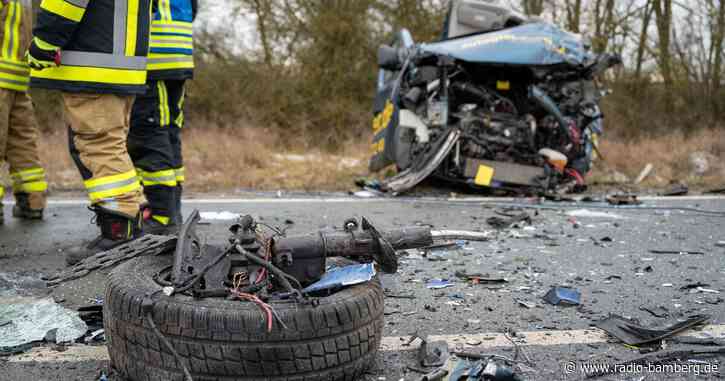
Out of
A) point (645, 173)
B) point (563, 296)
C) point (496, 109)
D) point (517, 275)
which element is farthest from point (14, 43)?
point (645, 173)

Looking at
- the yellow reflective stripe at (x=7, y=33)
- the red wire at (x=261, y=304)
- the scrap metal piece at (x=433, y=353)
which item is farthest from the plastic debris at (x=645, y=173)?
the red wire at (x=261, y=304)

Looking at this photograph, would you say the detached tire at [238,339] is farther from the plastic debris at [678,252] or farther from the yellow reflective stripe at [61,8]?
the plastic debris at [678,252]

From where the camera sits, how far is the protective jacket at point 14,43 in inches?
157

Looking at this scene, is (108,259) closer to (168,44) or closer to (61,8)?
(61,8)

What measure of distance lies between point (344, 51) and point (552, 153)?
8.15 meters

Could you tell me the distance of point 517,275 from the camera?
3170mm

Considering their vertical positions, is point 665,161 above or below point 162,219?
above

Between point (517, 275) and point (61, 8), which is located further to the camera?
point (517, 275)

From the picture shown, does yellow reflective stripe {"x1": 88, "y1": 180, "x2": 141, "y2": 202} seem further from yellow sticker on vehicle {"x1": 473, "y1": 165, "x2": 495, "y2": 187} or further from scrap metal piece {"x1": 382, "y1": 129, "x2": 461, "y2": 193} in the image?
yellow sticker on vehicle {"x1": 473, "y1": 165, "x2": 495, "y2": 187}

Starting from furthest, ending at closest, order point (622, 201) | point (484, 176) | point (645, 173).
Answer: point (645, 173) → point (484, 176) → point (622, 201)

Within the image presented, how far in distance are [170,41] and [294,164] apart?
502 cm

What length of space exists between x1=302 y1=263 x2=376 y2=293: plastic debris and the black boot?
1700 mm

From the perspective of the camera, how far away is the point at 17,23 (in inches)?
159

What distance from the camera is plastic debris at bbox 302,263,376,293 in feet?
6.34
